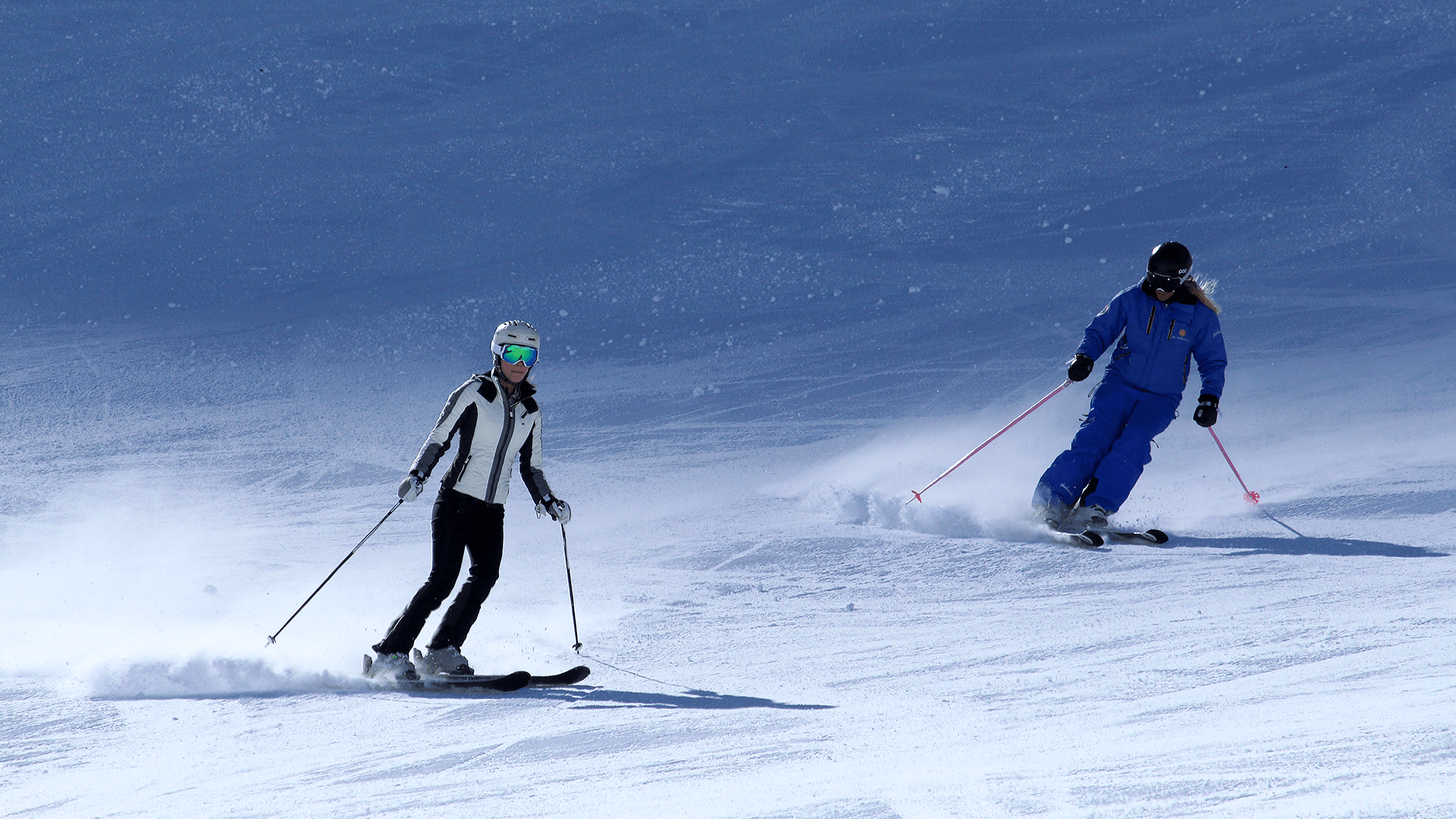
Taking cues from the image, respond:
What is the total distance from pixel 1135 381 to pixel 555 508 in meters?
3.30

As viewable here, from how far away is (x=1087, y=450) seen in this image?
6293mm

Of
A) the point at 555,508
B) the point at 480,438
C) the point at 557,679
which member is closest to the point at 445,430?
the point at 480,438

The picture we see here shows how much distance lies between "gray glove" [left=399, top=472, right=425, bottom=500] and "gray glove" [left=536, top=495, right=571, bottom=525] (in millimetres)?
452

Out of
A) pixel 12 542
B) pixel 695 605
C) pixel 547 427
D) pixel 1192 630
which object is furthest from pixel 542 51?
pixel 1192 630

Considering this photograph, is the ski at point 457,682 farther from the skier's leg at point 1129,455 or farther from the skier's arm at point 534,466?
the skier's leg at point 1129,455

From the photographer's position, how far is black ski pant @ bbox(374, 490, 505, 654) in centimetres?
437

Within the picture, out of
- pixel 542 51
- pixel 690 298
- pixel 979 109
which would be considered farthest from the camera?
pixel 542 51

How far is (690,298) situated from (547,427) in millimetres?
3065

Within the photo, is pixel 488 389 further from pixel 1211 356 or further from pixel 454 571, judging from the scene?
pixel 1211 356

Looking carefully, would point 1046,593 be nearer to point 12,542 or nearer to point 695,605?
point 695,605

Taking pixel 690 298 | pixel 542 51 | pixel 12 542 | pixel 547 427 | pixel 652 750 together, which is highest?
pixel 542 51

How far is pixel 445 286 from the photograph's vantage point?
12.6 metres

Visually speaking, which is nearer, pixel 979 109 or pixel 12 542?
pixel 12 542

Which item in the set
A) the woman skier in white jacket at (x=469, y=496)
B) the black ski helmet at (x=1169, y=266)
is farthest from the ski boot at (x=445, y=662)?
the black ski helmet at (x=1169, y=266)
